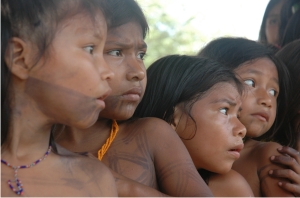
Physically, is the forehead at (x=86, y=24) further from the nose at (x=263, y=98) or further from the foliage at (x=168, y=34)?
the foliage at (x=168, y=34)

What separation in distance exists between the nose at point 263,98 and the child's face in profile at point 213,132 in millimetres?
512

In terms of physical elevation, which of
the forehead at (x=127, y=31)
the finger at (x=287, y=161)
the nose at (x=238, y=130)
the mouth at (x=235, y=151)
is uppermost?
the forehead at (x=127, y=31)

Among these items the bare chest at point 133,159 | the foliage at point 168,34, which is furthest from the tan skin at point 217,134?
the foliage at point 168,34

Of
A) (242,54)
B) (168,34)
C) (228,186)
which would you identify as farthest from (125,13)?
(168,34)

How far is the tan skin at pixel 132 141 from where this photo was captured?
8.44 ft

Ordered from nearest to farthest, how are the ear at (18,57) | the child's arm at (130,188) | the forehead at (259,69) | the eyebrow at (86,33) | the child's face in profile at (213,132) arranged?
1. the ear at (18,57)
2. the eyebrow at (86,33)
3. the child's arm at (130,188)
4. the child's face in profile at (213,132)
5. the forehead at (259,69)

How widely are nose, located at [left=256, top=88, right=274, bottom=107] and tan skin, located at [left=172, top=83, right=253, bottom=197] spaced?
466mm

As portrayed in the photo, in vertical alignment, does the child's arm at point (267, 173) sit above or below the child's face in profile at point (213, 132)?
Result: below

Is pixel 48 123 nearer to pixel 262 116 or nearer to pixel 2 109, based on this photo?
pixel 2 109

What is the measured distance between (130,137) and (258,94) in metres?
1.17

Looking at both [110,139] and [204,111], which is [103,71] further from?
[204,111]

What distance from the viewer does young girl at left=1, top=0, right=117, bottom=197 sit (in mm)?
1924

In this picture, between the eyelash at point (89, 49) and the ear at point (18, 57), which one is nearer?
the ear at point (18, 57)

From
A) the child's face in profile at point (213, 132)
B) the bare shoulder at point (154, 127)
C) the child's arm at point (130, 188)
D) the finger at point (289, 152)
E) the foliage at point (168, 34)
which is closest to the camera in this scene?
the child's arm at point (130, 188)
